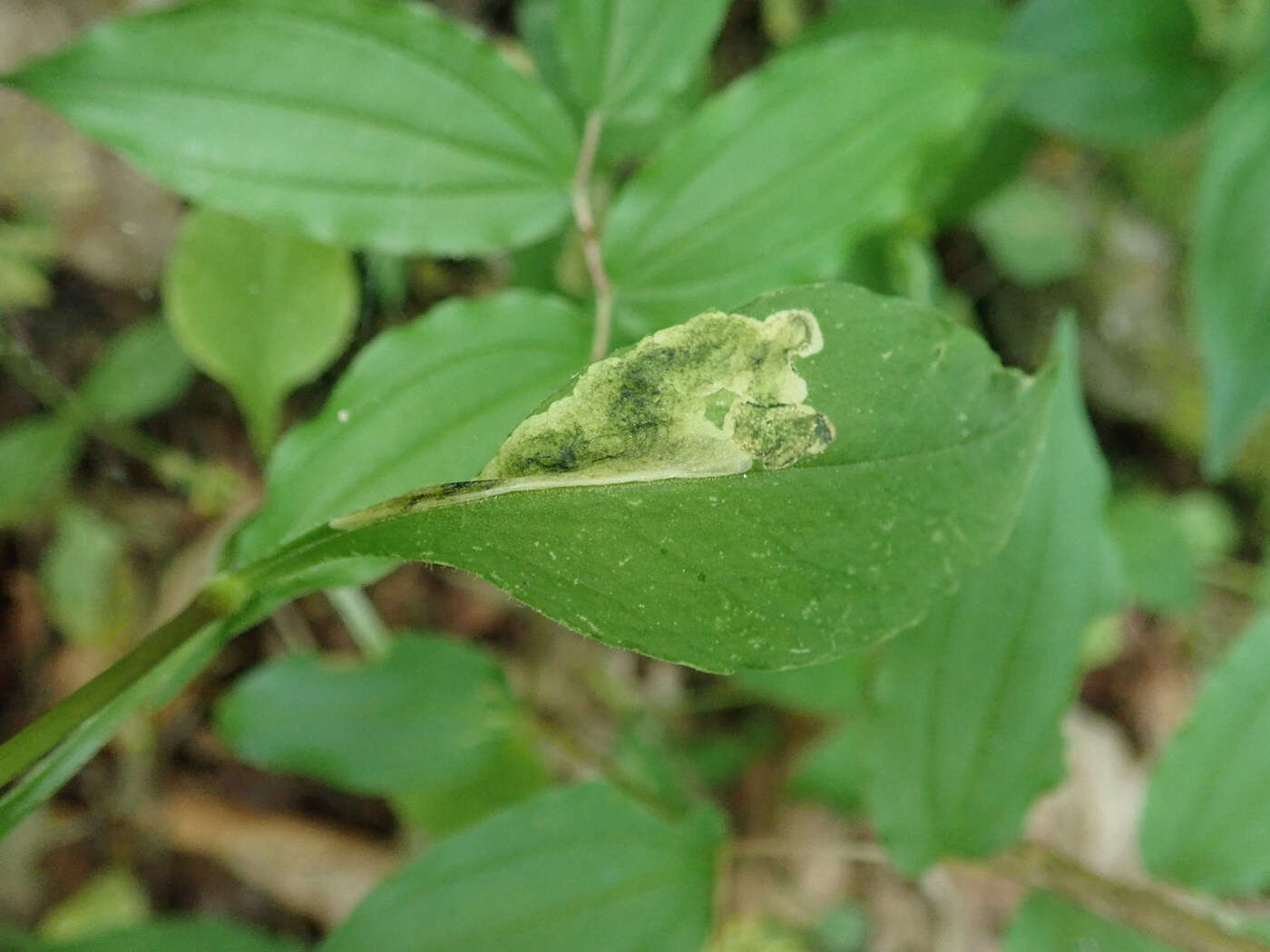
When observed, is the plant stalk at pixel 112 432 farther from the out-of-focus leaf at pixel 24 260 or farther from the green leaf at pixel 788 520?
the green leaf at pixel 788 520

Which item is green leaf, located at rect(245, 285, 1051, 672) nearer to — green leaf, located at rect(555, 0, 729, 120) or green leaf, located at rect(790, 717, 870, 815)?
green leaf, located at rect(555, 0, 729, 120)

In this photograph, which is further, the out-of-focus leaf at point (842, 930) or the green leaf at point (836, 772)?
the out-of-focus leaf at point (842, 930)

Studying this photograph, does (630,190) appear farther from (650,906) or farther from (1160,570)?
(1160,570)

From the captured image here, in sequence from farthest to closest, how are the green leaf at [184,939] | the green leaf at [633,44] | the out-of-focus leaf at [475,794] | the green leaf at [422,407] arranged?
the out-of-focus leaf at [475,794] < the green leaf at [184,939] < the green leaf at [633,44] < the green leaf at [422,407]

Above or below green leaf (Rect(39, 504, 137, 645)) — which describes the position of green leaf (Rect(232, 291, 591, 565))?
above

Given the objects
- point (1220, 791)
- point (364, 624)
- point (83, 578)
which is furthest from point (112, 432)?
point (1220, 791)

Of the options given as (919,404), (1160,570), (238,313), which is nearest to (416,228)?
(238,313)

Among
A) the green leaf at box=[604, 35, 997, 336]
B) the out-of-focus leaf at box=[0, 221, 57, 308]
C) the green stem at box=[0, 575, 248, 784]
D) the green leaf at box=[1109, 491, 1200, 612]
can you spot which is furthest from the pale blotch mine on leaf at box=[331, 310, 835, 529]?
the green leaf at box=[1109, 491, 1200, 612]

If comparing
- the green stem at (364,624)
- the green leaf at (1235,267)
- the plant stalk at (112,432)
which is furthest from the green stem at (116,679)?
the green leaf at (1235,267)
